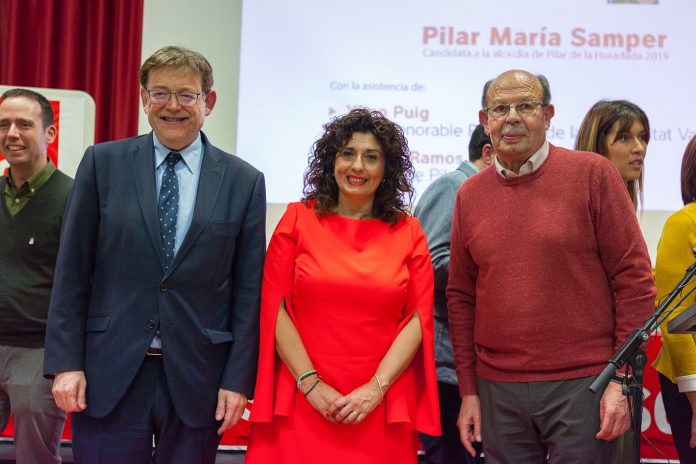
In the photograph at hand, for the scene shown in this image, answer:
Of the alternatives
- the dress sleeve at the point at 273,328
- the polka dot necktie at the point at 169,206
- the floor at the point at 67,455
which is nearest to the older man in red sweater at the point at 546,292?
the dress sleeve at the point at 273,328

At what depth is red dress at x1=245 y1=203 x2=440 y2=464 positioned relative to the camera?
2.34 meters

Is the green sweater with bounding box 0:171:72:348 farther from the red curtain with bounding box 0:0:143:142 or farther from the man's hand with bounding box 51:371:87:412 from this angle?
the red curtain with bounding box 0:0:143:142

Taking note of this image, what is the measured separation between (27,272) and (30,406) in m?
0.51

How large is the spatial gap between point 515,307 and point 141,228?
1.12 meters

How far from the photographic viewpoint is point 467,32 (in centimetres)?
472

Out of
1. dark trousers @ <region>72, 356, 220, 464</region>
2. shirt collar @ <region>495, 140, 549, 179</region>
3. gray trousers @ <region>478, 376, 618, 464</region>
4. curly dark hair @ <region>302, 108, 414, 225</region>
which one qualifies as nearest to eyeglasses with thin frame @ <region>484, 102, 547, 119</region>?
shirt collar @ <region>495, 140, 549, 179</region>

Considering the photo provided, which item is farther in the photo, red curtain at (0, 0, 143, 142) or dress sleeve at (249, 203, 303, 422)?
red curtain at (0, 0, 143, 142)

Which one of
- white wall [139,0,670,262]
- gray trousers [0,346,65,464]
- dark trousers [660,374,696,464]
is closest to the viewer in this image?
dark trousers [660,374,696,464]

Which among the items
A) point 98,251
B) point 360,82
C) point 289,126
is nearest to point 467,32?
point 360,82

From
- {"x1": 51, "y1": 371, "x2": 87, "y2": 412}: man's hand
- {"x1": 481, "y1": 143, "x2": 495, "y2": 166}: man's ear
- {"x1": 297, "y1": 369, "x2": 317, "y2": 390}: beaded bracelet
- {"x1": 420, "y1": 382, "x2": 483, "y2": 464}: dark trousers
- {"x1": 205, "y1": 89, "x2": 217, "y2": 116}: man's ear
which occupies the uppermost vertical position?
{"x1": 205, "y1": 89, "x2": 217, "y2": 116}: man's ear

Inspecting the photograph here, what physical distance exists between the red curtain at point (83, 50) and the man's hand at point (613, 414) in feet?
12.6

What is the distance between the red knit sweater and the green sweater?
1678 mm

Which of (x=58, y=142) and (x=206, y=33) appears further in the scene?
(x=206, y=33)

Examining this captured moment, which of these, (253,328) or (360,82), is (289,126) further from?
(253,328)
